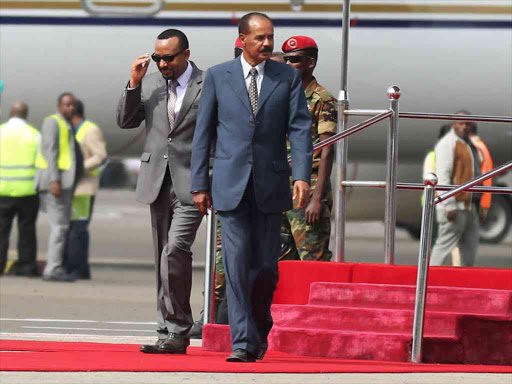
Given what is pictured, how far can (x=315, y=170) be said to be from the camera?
7.86m

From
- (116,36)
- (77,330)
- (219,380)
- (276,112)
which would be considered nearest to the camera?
(219,380)

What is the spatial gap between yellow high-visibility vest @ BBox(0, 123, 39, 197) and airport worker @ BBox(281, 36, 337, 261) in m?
5.01

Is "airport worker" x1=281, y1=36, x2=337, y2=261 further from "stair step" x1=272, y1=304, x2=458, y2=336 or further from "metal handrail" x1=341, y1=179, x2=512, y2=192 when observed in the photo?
"stair step" x1=272, y1=304, x2=458, y2=336

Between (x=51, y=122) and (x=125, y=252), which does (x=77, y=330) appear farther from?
(x=125, y=252)

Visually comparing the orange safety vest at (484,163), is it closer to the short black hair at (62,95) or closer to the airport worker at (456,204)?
the airport worker at (456,204)

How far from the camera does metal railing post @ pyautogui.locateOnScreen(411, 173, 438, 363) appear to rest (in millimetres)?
6457

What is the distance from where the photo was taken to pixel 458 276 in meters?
7.20

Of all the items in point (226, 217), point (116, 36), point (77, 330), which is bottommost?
point (77, 330)

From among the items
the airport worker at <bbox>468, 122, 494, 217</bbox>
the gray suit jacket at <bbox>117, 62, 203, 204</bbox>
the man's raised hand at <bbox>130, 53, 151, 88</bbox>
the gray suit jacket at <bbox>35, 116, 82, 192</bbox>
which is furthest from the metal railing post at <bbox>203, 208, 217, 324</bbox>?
the airport worker at <bbox>468, 122, 494, 217</bbox>

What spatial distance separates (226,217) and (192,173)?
0.24 metres

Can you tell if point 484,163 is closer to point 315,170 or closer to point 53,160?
point 53,160

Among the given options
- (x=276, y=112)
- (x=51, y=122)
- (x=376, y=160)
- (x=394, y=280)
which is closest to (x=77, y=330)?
(x=394, y=280)

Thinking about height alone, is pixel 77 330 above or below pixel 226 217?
below

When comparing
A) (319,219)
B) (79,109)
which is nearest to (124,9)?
(79,109)
